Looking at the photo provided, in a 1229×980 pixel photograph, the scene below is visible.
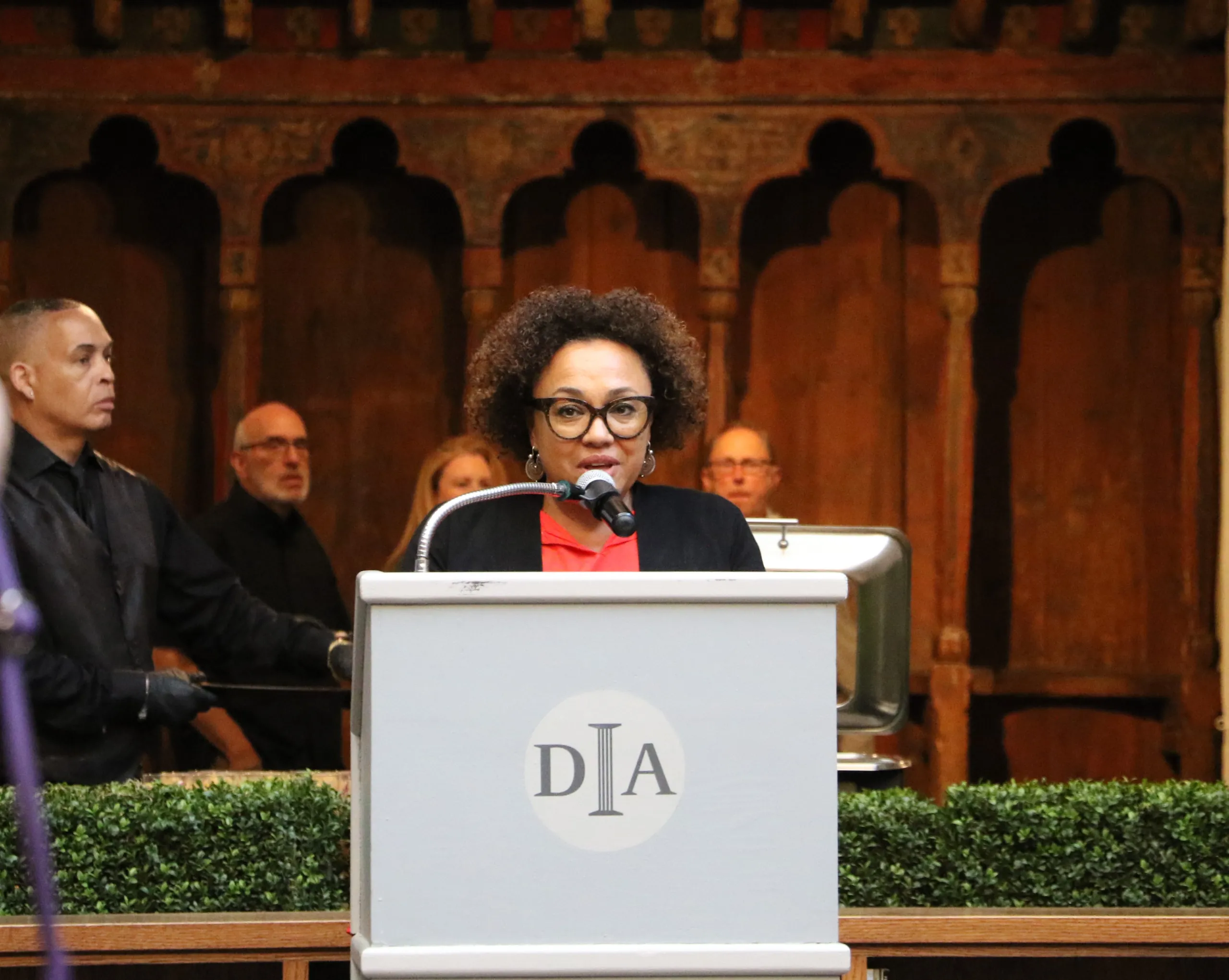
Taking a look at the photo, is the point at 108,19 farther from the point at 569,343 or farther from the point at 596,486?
the point at 596,486

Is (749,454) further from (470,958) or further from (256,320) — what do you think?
(470,958)

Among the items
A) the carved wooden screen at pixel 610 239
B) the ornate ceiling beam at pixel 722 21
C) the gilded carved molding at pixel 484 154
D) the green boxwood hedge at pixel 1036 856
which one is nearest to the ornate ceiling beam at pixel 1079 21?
the ornate ceiling beam at pixel 722 21

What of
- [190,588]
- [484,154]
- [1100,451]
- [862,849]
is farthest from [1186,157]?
[862,849]

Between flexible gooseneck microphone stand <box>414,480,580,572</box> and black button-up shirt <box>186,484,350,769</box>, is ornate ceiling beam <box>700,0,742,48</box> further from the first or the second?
flexible gooseneck microphone stand <box>414,480,580,572</box>

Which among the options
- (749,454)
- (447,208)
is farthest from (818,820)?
(447,208)

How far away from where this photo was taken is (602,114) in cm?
604

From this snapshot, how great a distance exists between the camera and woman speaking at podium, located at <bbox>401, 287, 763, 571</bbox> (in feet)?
8.45

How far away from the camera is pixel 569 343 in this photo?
276 centimetres

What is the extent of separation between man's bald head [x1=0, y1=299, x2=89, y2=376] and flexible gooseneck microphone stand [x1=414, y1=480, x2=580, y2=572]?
5.44ft

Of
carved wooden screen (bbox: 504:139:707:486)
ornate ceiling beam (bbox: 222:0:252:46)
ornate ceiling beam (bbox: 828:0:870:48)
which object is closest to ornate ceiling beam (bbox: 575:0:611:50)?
carved wooden screen (bbox: 504:139:707:486)

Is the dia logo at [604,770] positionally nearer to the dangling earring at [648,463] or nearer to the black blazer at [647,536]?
the black blazer at [647,536]

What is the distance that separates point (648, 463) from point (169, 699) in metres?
1.16

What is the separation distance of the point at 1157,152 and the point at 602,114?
5.97 feet

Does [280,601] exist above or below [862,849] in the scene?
above
